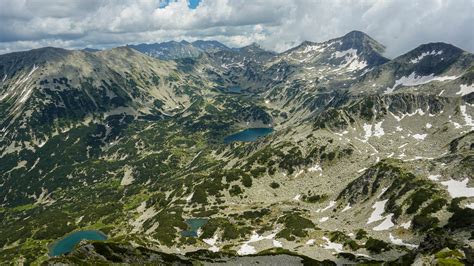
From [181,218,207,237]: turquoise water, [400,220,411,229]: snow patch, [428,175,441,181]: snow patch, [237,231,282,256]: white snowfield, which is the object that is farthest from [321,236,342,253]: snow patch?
[181,218,207,237]: turquoise water

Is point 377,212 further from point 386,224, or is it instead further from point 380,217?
point 386,224

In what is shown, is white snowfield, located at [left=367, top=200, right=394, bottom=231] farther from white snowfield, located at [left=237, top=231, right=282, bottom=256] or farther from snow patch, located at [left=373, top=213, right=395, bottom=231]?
white snowfield, located at [left=237, top=231, right=282, bottom=256]

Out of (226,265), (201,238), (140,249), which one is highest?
(140,249)

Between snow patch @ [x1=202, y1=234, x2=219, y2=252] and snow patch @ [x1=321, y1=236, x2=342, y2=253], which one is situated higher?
snow patch @ [x1=321, y1=236, x2=342, y2=253]

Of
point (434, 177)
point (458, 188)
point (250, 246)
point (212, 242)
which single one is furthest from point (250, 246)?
point (458, 188)

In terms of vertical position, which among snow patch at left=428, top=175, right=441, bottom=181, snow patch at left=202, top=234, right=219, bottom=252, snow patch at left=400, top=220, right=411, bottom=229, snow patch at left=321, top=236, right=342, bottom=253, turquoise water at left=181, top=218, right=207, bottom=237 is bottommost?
turquoise water at left=181, top=218, right=207, bottom=237

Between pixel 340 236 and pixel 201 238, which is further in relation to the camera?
pixel 201 238

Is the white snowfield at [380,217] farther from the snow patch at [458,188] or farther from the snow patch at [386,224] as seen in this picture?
the snow patch at [458,188]

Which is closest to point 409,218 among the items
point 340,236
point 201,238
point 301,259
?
point 340,236

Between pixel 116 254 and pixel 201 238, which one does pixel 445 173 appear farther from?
pixel 116 254

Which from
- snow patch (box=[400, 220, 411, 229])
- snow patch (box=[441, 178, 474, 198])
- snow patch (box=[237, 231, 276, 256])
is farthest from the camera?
snow patch (box=[237, 231, 276, 256])

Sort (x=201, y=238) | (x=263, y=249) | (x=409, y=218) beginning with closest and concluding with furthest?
(x=409, y=218) → (x=263, y=249) → (x=201, y=238)
